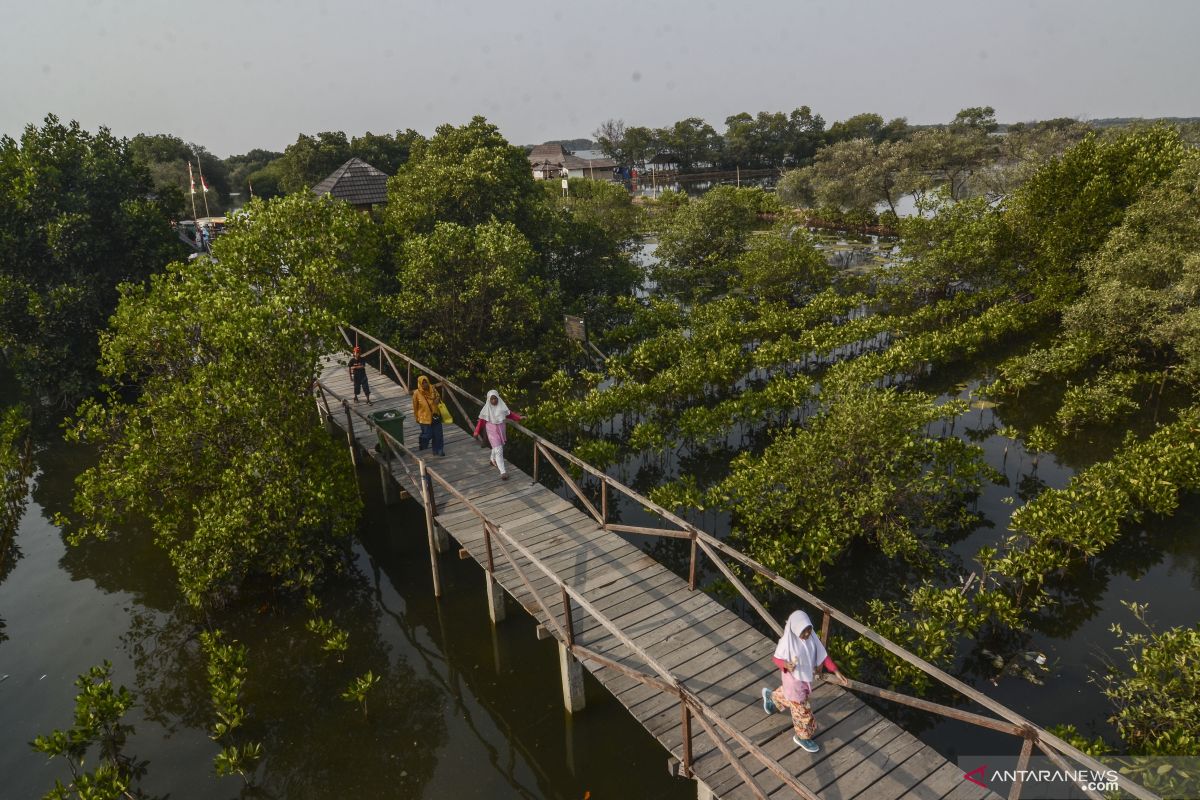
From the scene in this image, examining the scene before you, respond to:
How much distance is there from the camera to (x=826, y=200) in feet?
165

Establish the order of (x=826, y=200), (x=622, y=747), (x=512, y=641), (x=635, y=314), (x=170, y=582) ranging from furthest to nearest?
1. (x=826, y=200)
2. (x=635, y=314)
3. (x=170, y=582)
4. (x=512, y=641)
5. (x=622, y=747)

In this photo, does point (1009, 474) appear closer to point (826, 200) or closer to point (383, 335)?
point (383, 335)

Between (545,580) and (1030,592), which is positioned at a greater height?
(545,580)

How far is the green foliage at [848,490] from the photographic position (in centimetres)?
1178

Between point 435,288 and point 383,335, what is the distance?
9.88 feet

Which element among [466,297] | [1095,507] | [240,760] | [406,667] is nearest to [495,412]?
[406,667]

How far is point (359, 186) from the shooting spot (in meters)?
36.3

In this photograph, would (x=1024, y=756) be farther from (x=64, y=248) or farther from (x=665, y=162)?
(x=665, y=162)

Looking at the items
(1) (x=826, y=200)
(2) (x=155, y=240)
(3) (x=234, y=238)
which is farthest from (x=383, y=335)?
(1) (x=826, y=200)

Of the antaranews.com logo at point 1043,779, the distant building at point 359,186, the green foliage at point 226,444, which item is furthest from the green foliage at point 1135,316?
the distant building at point 359,186

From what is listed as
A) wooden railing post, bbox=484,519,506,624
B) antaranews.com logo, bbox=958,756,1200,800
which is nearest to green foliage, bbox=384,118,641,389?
wooden railing post, bbox=484,519,506,624

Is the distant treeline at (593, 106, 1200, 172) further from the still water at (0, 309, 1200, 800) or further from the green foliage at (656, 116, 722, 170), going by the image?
the still water at (0, 309, 1200, 800)

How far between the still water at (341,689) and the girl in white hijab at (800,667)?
2.38m

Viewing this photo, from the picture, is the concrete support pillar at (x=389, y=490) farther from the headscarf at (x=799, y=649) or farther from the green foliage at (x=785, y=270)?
the green foliage at (x=785, y=270)
